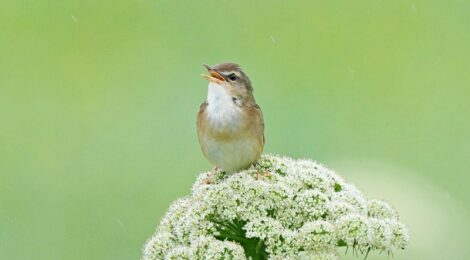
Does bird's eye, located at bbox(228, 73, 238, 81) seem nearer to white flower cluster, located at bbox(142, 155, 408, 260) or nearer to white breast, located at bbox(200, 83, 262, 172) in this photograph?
white breast, located at bbox(200, 83, 262, 172)

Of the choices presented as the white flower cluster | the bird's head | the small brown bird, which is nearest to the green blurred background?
the small brown bird

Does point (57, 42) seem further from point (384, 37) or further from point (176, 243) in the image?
point (176, 243)

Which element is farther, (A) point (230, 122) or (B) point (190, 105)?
(B) point (190, 105)

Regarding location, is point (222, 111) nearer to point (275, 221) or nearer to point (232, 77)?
point (232, 77)

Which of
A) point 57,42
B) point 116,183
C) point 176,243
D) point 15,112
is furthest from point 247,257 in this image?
point 57,42

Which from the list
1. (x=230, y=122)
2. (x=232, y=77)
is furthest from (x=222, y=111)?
(x=232, y=77)
